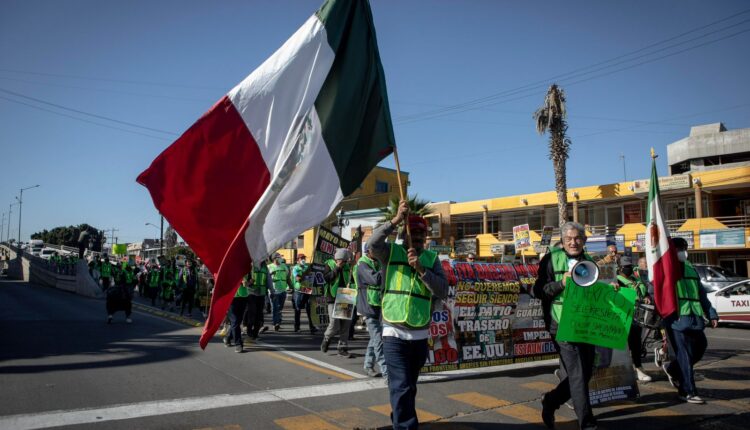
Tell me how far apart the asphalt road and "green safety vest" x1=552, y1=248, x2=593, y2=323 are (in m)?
1.25

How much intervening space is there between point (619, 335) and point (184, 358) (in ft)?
22.1

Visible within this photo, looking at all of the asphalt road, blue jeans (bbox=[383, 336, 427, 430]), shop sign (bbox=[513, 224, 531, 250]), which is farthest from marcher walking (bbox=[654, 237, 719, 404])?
shop sign (bbox=[513, 224, 531, 250])

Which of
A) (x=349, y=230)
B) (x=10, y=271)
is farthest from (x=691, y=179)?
(x=10, y=271)

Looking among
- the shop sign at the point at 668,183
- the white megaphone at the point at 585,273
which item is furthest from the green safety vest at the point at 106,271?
the shop sign at the point at 668,183

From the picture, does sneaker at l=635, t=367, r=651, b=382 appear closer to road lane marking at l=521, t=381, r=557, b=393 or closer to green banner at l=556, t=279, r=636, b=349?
road lane marking at l=521, t=381, r=557, b=393

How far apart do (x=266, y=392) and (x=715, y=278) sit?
18.4 meters

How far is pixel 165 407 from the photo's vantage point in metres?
5.53

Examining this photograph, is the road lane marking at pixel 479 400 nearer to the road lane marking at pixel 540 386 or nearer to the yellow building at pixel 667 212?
the road lane marking at pixel 540 386

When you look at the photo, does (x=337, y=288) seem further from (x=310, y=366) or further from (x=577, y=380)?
(x=577, y=380)

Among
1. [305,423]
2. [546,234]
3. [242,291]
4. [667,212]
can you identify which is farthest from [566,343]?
[667,212]

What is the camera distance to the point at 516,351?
805 cm

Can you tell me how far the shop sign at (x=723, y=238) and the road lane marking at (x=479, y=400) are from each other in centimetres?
2780

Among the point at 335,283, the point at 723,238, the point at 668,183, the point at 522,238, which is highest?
the point at 668,183

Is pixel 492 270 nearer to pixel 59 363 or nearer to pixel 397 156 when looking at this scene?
pixel 397 156
